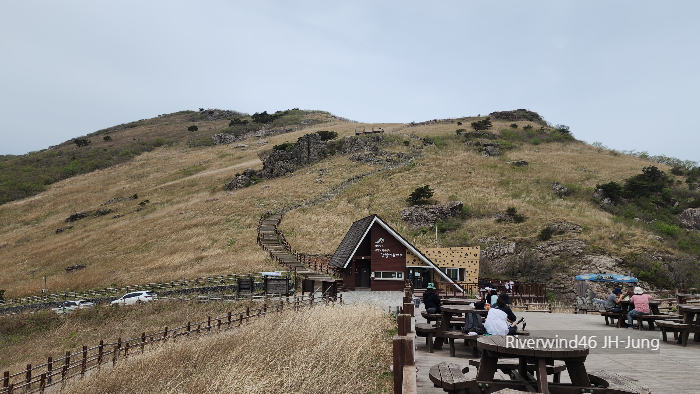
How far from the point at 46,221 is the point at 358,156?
164 feet

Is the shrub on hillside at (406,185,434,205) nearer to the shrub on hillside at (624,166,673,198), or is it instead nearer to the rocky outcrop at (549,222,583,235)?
the rocky outcrop at (549,222,583,235)

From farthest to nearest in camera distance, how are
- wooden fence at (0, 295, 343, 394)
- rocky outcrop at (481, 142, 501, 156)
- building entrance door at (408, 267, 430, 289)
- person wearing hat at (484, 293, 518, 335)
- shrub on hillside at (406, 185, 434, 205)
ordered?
rocky outcrop at (481, 142, 501, 156), shrub on hillside at (406, 185, 434, 205), building entrance door at (408, 267, 430, 289), wooden fence at (0, 295, 343, 394), person wearing hat at (484, 293, 518, 335)

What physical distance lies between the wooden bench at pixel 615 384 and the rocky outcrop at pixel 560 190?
5257 centimetres

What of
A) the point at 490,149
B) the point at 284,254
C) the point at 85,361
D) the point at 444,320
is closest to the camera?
the point at 444,320

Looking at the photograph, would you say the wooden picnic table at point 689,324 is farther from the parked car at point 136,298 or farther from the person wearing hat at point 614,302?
the parked car at point 136,298

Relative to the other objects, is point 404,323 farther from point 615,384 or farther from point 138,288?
point 138,288

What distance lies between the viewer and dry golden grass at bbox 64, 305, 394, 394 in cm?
791

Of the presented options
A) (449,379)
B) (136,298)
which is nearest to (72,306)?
(136,298)

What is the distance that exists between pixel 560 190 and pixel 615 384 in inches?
2109

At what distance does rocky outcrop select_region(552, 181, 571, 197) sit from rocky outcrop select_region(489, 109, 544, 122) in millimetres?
48101

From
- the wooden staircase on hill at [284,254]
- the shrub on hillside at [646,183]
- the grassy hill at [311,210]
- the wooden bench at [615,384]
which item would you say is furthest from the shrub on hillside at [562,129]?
the wooden bench at [615,384]

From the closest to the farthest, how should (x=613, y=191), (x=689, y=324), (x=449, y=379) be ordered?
(x=449, y=379)
(x=689, y=324)
(x=613, y=191)

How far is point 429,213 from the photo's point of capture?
162 feet

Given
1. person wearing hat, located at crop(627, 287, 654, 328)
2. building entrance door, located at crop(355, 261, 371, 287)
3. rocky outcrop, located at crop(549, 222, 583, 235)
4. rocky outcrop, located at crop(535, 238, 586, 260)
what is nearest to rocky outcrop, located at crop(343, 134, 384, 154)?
rocky outcrop, located at crop(549, 222, 583, 235)
